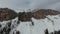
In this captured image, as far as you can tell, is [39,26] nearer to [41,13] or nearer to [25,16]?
[25,16]

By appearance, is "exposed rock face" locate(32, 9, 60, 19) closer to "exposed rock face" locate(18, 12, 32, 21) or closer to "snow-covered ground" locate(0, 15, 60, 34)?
"exposed rock face" locate(18, 12, 32, 21)

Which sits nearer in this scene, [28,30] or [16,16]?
[28,30]

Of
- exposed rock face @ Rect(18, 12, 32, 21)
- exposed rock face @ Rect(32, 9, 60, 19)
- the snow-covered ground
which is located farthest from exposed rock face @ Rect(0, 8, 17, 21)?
exposed rock face @ Rect(32, 9, 60, 19)

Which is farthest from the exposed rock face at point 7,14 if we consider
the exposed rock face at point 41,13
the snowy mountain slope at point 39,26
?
the exposed rock face at point 41,13

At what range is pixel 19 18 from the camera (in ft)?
158

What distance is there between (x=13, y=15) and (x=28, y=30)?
7722 millimetres

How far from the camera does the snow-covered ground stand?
44.1 meters

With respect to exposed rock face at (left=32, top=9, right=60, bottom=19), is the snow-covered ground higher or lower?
lower

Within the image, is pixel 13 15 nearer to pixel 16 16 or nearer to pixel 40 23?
pixel 16 16

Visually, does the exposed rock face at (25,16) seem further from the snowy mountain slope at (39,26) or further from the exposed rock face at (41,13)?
the snowy mountain slope at (39,26)

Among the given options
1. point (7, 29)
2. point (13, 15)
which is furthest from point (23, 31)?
point (13, 15)

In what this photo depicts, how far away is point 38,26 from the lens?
45.3m

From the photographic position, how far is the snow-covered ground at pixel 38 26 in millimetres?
44109

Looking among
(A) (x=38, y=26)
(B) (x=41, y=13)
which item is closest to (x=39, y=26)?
(A) (x=38, y=26)
